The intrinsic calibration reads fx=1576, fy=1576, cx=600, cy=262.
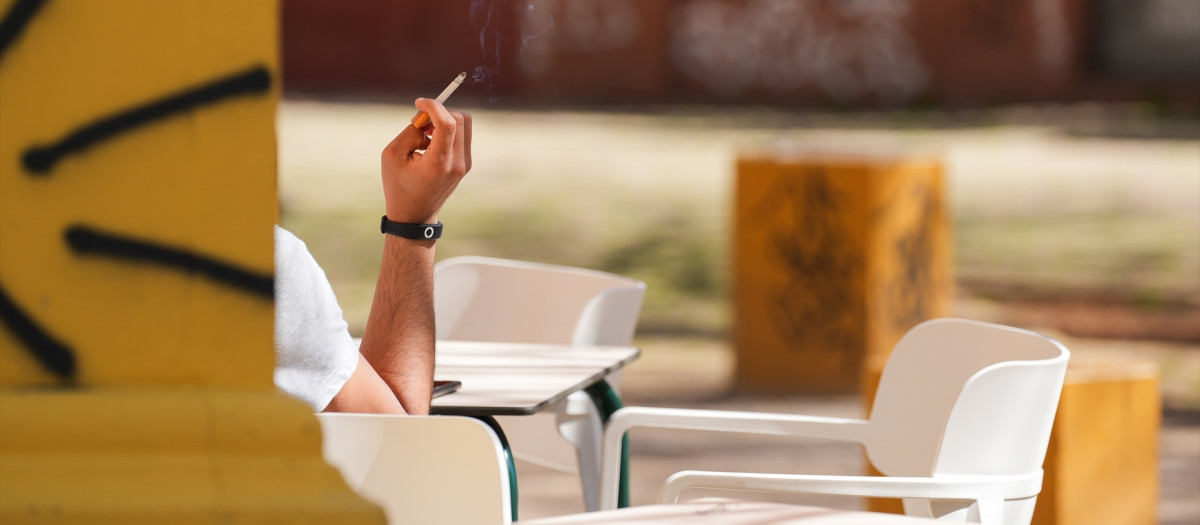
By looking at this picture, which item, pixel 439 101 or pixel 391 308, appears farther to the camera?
pixel 391 308

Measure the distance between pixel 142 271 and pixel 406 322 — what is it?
0.94 meters

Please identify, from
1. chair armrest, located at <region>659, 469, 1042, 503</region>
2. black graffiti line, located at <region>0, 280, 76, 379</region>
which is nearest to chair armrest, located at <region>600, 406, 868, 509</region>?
chair armrest, located at <region>659, 469, 1042, 503</region>

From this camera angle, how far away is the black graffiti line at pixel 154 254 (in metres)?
1.53

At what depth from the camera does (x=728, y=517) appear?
5.96ft

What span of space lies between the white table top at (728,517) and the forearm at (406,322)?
0.65 m

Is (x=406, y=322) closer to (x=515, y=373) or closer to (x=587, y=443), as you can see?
(x=515, y=373)

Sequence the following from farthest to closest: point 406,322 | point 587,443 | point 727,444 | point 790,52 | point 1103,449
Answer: point 790,52, point 727,444, point 1103,449, point 587,443, point 406,322

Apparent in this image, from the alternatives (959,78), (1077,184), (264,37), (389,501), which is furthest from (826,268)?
(959,78)

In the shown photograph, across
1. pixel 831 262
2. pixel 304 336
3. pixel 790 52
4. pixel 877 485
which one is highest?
pixel 304 336

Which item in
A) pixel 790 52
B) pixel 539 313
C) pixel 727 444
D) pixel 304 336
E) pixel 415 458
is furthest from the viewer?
pixel 790 52

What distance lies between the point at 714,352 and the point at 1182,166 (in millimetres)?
6862

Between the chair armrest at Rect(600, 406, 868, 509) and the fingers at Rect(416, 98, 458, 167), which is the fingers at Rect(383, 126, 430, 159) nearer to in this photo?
Result: the fingers at Rect(416, 98, 458, 167)

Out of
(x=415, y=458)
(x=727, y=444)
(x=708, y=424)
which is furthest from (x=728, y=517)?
(x=727, y=444)

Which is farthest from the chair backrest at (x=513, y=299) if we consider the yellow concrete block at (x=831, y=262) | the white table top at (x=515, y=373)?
the yellow concrete block at (x=831, y=262)
